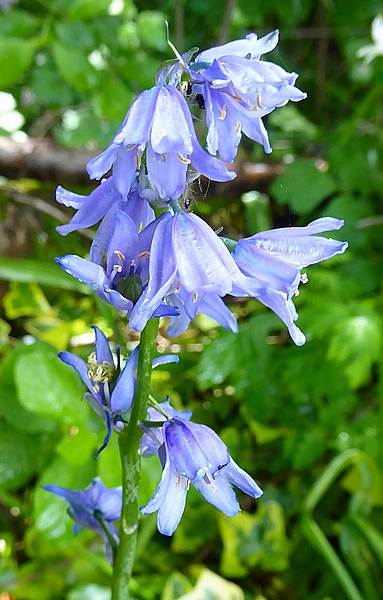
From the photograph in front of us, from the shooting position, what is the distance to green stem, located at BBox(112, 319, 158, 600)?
30.1 inches

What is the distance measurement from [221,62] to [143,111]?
0.09 meters

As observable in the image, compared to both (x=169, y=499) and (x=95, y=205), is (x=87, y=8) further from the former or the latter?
(x=169, y=499)

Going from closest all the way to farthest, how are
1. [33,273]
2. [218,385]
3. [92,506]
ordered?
[92,506] < [33,273] < [218,385]

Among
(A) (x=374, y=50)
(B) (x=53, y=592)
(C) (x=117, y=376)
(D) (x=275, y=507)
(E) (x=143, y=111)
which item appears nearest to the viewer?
(E) (x=143, y=111)

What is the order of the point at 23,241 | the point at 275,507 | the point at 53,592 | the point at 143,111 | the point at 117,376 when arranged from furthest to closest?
the point at 23,241 → the point at 275,507 → the point at 53,592 → the point at 117,376 → the point at 143,111

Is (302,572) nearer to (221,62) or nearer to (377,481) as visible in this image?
(377,481)

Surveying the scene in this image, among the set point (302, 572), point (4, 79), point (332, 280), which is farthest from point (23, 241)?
point (302, 572)

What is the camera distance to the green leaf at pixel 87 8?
1.83m

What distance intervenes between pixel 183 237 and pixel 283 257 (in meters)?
0.11

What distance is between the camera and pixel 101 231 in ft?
2.49

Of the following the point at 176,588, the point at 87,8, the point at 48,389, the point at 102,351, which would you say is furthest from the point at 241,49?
the point at 87,8

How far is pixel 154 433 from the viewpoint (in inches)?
31.6

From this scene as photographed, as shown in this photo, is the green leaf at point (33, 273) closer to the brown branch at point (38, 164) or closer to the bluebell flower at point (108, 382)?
the brown branch at point (38, 164)

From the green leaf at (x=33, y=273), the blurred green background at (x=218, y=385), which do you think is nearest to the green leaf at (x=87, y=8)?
the blurred green background at (x=218, y=385)
